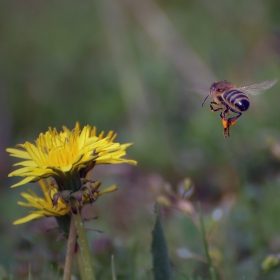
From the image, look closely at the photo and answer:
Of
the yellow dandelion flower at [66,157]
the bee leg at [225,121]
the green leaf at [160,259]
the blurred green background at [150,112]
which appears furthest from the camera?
the blurred green background at [150,112]

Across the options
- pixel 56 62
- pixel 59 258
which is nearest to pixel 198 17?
pixel 56 62

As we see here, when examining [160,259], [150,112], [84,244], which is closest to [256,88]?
[160,259]

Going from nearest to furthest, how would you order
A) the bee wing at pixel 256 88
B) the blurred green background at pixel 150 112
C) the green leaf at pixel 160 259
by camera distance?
the green leaf at pixel 160 259
the bee wing at pixel 256 88
the blurred green background at pixel 150 112

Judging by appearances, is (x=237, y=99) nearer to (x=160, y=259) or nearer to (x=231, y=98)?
(x=231, y=98)

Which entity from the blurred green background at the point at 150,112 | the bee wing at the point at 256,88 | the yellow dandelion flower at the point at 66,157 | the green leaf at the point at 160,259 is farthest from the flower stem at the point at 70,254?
the bee wing at the point at 256,88

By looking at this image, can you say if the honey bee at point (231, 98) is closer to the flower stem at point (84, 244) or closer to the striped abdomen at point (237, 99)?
the striped abdomen at point (237, 99)

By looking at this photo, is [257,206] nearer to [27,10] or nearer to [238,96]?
[238,96]

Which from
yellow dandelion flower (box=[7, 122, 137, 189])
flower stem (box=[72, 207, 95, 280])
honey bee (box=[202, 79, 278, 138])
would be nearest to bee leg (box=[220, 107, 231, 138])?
honey bee (box=[202, 79, 278, 138])
